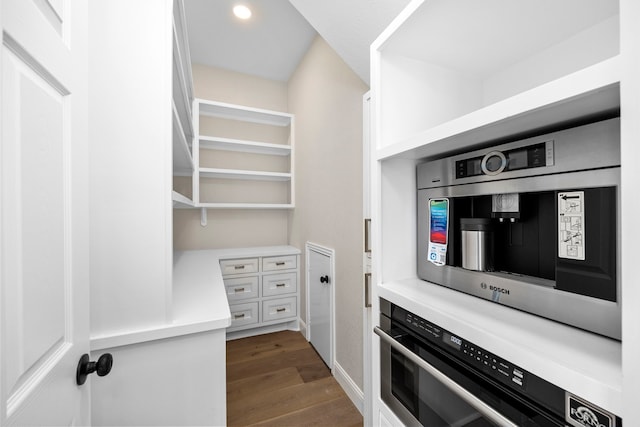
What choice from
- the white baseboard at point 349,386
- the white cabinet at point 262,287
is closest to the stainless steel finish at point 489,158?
the white baseboard at point 349,386

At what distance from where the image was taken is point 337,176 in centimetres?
197

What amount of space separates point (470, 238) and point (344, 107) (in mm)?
1413

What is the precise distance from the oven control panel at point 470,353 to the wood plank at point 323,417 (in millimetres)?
1288

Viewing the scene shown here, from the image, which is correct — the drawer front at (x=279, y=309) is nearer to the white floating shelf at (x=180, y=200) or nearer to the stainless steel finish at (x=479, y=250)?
the white floating shelf at (x=180, y=200)

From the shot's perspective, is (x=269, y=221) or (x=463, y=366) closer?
(x=463, y=366)

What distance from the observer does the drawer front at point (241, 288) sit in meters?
2.57

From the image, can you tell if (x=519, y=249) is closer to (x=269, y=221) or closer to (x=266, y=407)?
(x=266, y=407)

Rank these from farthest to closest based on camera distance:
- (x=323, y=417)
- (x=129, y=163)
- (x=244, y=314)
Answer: (x=244, y=314) < (x=323, y=417) < (x=129, y=163)

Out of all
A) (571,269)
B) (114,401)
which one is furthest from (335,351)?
(571,269)

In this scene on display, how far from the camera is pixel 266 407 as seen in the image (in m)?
1.71

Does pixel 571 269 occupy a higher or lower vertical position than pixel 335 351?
higher

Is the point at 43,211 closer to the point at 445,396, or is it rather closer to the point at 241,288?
the point at 445,396

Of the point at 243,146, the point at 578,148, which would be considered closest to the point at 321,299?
the point at 243,146

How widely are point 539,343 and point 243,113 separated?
293cm
